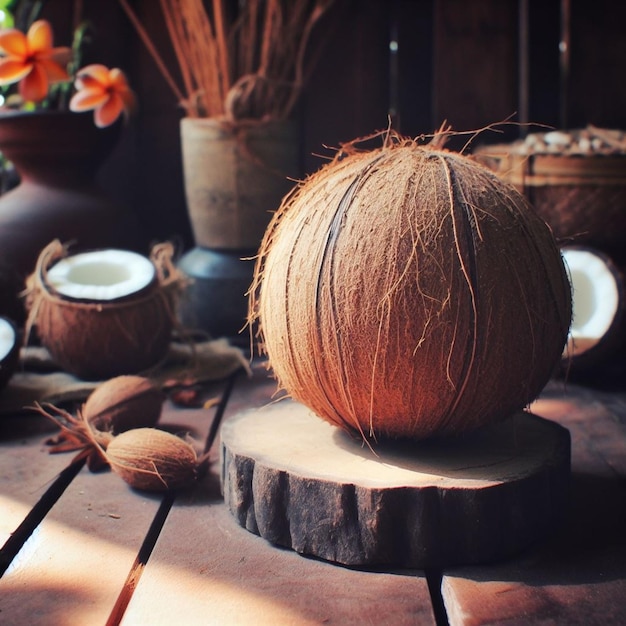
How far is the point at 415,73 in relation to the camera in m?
2.76

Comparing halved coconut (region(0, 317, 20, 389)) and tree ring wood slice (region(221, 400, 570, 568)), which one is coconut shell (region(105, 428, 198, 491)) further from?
halved coconut (region(0, 317, 20, 389))

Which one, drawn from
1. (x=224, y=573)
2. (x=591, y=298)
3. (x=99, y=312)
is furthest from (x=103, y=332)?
(x=591, y=298)

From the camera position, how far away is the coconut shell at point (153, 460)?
1.43 meters

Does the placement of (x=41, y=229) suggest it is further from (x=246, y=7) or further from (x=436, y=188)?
(x=436, y=188)

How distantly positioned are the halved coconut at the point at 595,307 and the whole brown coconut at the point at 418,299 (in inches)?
31.8

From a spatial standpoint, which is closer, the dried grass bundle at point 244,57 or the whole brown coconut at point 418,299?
the whole brown coconut at point 418,299

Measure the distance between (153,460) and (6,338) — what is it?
62 cm

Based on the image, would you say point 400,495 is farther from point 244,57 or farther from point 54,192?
point 244,57

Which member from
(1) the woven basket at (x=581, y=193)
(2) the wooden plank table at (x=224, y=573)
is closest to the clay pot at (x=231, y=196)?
(1) the woven basket at (x=581, y=193)

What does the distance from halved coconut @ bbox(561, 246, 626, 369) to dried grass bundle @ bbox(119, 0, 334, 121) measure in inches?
37.5

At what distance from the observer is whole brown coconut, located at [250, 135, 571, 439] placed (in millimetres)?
1185

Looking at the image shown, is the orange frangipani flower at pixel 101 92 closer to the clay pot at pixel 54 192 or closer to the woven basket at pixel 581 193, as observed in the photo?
the clay pot at pixel 54 192

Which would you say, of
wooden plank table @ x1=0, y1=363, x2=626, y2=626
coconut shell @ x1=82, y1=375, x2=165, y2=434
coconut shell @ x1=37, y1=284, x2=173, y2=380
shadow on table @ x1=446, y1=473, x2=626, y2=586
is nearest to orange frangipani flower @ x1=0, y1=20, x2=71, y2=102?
coconut shell @ x1=37, y1=284, x2=173, y2=380

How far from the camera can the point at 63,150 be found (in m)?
2.43
